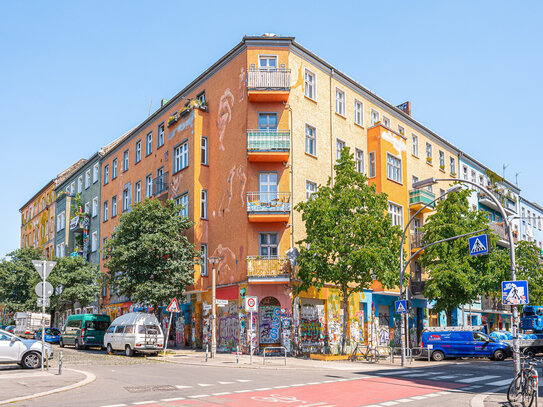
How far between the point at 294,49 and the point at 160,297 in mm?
16125

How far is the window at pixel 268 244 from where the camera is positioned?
30547mm

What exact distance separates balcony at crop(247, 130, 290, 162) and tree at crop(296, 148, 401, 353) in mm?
3160

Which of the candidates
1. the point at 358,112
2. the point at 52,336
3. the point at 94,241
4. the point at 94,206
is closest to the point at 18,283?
the point at 94,241

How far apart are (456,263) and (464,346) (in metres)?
5.27

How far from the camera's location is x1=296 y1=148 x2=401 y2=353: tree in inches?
1091

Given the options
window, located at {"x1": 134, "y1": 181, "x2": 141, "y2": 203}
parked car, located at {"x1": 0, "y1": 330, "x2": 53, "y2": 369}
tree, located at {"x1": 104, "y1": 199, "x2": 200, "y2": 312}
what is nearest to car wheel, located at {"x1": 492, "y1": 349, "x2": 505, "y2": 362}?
tree, located at {"x1": 104, "y1": 199, "x2": 200, "y2": 312}

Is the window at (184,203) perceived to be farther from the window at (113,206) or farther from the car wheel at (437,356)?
the car wheel at (437,356)

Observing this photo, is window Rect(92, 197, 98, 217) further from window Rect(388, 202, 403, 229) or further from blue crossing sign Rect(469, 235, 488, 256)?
blue crossing sign Rect(469, 235, 488, 256)

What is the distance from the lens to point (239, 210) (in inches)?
1225

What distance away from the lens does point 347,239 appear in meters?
28.0

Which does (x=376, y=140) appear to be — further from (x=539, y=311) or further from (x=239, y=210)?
(x=539, y=311)

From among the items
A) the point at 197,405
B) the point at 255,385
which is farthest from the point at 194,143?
the point at 197,405

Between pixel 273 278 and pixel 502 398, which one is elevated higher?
pixel 273 278

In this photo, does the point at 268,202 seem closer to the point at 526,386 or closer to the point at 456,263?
the point at 456,263
